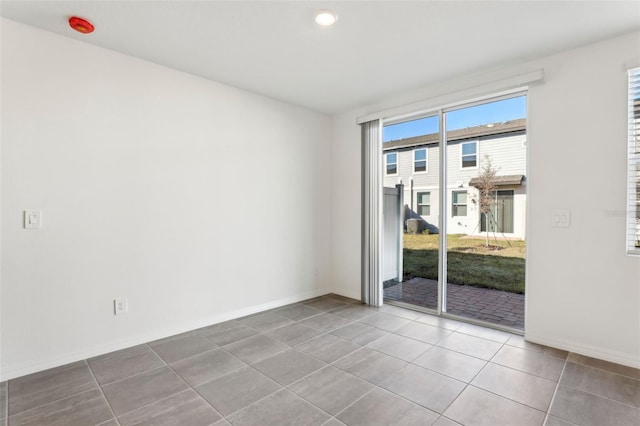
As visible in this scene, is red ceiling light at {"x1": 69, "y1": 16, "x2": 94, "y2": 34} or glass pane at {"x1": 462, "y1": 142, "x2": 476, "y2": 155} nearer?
red ceiling light at {"x1": 69, "y1": 16, "x2": 94, "y2": 34}

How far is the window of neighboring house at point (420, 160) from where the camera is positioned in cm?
380

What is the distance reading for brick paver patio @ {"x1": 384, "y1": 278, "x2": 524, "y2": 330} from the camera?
3454 millimetres

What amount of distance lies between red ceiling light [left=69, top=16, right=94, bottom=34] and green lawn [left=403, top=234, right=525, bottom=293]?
3.74m

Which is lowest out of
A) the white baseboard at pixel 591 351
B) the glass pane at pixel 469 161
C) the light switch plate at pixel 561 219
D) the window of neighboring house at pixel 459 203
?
the white baseboard at pixel 591 351

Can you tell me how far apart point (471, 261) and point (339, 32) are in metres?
3.15

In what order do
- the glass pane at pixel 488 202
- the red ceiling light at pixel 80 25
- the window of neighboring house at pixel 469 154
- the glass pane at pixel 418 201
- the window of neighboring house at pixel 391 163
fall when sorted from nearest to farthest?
the red ceiling light at pixel 80 25 < the glass pane at pixel 488 202 < the window of neighboring house at pixel 469 154 < the glass pane at pixel 418 201 < the window of neighboring house at pixel 391 163

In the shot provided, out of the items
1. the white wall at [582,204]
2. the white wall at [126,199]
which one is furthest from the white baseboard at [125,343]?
the white wall at [582,204]

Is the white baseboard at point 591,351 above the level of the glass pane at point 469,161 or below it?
below

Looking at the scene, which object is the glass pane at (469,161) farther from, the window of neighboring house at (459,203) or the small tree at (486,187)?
the window of neighboring house at (459,203)

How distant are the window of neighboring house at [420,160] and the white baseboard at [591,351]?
6.73 ft

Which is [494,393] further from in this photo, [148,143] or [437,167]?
[148,143]

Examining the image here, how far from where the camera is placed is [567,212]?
8.68 ft

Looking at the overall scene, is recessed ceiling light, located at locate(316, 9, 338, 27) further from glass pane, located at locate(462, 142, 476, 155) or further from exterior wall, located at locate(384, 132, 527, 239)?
glass pane, located at locate(462, 142, 476, 155)

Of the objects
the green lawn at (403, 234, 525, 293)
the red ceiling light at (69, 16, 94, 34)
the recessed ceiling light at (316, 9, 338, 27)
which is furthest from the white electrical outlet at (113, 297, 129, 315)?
the green lawn at (403, 234, 525, 293)
